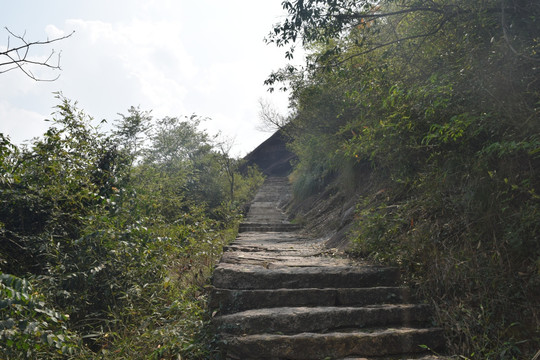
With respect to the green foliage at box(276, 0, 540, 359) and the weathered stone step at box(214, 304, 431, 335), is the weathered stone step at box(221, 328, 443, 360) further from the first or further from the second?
the green foliage at box(276, 0, 540, 359)

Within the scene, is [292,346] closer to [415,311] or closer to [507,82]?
[415,311]

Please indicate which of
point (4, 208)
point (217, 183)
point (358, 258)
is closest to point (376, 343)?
point (358, 258)

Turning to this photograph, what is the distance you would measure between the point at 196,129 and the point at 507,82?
55.2 feet

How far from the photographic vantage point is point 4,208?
13.6 ft

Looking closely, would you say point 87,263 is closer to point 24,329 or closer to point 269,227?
point 24,329

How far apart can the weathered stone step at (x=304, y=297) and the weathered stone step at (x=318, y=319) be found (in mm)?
164

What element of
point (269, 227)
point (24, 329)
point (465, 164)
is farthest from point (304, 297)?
point (269, 227)

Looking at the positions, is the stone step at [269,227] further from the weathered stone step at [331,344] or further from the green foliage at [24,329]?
the green foliage at [24,329]

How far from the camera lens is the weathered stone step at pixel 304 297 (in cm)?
325

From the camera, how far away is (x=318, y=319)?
295cm

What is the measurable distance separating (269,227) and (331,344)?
607 cm

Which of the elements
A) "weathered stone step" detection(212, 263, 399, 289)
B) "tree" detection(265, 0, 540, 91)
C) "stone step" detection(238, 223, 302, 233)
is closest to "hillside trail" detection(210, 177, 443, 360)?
"weathered stone step" detection(212, 263, 399, 289)

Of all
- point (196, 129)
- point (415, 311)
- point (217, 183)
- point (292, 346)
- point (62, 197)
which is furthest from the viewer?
point (196, 129)

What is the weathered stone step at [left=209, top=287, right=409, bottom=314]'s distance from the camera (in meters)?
3.25
